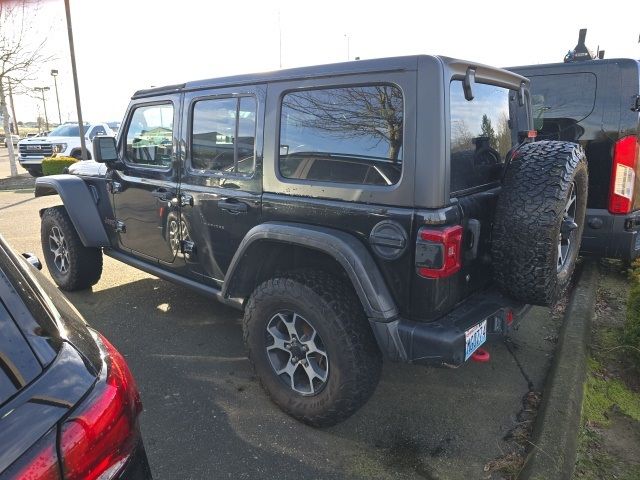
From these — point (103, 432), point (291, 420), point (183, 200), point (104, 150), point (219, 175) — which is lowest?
point (291, 420)

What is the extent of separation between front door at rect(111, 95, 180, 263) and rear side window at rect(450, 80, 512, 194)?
2062 millimetres

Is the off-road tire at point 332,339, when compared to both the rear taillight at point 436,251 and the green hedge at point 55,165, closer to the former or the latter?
the rear taillight at point 436,251

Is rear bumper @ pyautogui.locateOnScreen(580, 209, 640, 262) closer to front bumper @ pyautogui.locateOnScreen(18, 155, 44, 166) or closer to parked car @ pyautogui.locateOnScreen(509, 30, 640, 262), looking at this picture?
parked car @ pyautogui.locateOnScreen(509, 30, 640, 262)

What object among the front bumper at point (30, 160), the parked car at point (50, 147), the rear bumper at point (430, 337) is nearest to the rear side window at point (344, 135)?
the rear bumper at point (430, 337)

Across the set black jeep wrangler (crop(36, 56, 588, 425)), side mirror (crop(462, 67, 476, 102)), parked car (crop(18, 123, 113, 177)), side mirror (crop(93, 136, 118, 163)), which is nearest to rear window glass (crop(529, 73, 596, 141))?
black jeep wrangler (crop(36, 56, 588, 425))

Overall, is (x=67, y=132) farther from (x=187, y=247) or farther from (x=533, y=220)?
(x=533, y=220)

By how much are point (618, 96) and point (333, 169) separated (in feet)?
10.9

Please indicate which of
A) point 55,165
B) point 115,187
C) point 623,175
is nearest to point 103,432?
point 115,187

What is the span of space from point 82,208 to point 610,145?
193 inches

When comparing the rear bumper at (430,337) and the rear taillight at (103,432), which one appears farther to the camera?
the rear bumper at (430,337)

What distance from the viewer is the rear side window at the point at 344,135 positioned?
2.34 meters

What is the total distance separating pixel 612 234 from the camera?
4309 millimetres

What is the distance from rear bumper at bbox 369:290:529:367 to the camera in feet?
7.38

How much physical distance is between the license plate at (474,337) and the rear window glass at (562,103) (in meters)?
2.98
